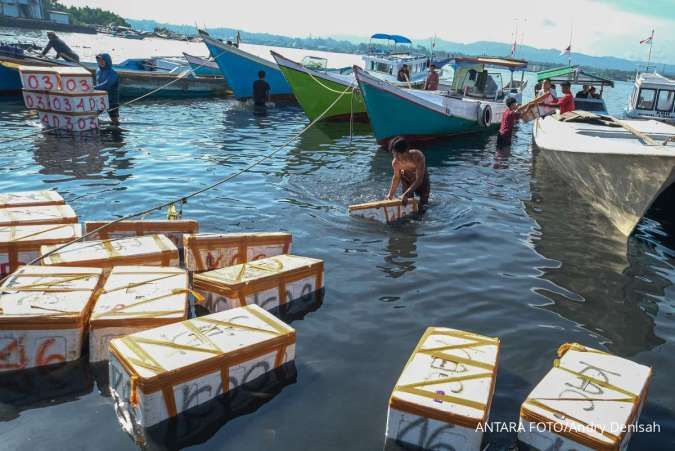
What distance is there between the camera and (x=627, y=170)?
9.33 metres

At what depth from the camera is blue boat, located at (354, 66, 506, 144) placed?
17094 millimetres

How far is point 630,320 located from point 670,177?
3102 mm

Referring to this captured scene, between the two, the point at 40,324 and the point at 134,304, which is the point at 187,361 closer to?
the point at 134,304

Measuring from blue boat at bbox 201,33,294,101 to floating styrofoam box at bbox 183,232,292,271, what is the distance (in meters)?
21.3

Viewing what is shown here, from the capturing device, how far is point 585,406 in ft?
13.9

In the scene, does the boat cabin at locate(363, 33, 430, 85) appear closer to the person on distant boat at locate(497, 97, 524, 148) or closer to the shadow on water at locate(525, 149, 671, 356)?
the person on distant boat at locate(497, 97, 524, 148)

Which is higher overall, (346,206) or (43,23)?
(43,23)

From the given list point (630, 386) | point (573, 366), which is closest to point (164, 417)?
point (573, 366)

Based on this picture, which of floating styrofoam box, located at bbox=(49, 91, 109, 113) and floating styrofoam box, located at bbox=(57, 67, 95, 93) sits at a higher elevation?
floating styrofoam box, located at bbox=(57, 67, 95, 93)

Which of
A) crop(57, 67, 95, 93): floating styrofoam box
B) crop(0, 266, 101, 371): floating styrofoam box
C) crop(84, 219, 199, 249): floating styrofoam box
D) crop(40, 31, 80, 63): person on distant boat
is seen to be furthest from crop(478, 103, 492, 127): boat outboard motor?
crop(40, 31, 80, 63): person on distant boat

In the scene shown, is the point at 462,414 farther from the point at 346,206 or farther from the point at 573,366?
the point at 346,206

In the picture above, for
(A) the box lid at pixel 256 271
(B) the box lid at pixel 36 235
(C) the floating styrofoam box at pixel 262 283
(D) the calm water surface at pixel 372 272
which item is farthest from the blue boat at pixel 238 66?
(C) the floating styrofoam box at pixel 262 283

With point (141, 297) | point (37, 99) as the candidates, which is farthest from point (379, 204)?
point (37, 99)

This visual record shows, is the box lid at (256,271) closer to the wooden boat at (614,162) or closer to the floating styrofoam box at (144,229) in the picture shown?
the floating styrofoam box at (144,229)
